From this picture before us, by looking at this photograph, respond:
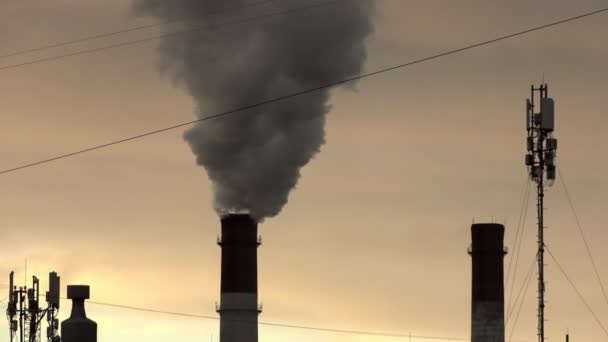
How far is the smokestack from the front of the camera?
88125 millimetres

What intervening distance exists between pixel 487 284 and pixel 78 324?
107 feet

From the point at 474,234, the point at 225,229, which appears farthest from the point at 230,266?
the point at 474,234

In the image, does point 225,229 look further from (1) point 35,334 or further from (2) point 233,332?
(1) point 35,334

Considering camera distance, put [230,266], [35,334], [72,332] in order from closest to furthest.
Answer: [72,332] < [230,266] < [35,334]

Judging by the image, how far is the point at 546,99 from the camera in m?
74.4

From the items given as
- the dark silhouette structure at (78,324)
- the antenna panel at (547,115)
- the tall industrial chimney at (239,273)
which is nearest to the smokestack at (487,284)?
the tall industrial chimney at (239,273)

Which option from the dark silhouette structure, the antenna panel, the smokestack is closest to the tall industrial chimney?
the smokestack

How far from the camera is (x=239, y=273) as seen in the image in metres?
83.4

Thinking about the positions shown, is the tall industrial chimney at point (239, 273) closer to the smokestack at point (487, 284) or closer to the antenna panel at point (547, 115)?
the smokestack at point (487, 284)

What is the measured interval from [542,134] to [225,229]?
721 inches

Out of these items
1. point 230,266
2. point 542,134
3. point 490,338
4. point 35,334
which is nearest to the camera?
point 542,134

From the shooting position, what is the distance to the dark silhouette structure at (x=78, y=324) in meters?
60.3

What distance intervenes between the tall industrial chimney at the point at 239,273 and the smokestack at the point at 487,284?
12.0 m

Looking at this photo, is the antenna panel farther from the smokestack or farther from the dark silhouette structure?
the dark silhouette structure
